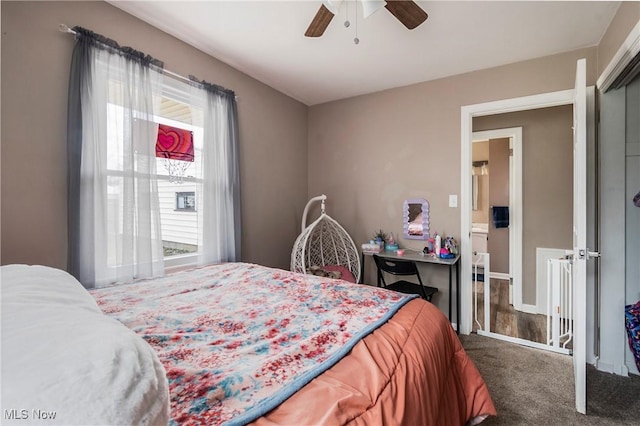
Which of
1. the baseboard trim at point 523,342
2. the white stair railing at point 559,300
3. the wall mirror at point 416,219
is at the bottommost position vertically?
the baseboard trim at point 523,342

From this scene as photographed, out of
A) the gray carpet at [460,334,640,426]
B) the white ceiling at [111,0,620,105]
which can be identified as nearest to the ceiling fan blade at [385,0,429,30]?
the white ceiling at [111,0,620,105]

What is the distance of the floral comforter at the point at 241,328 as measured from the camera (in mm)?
730

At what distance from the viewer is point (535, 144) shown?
3299mm

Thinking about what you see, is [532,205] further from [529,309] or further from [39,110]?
[39,110]

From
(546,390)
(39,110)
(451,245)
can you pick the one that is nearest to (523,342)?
(546,390)

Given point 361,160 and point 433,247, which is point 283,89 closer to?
point 361,160

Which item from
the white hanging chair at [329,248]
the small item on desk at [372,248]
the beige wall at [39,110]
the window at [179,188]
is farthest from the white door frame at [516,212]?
the beige wall at [39,110]

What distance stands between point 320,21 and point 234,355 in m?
1.84

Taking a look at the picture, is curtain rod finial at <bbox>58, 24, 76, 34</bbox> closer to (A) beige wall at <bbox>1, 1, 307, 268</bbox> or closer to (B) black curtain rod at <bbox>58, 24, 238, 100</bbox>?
(A) beige wall at <bbox>1, 1, 307, 268</bbox>

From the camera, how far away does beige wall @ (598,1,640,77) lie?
1639mm

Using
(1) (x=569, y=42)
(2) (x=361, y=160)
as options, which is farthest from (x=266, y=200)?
(1) (x=569, y=42)

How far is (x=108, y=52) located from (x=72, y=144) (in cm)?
66

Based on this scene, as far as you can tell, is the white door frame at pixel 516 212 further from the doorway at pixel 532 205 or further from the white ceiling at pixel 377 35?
the white ceiling at pixel 377 35

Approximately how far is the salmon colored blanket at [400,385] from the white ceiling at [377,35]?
196 centimetres
